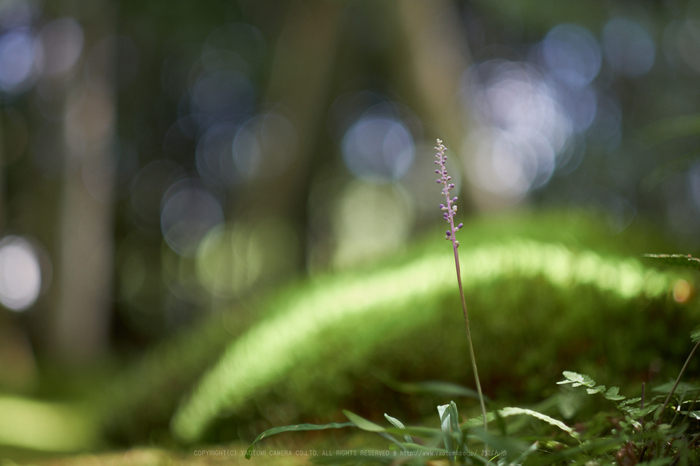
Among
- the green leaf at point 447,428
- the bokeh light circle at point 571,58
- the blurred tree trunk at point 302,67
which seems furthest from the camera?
the bokeh light circle at point 571,58

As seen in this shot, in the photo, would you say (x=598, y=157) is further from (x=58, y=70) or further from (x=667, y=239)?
(x=58, y=70)

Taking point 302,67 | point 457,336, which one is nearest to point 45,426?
point 457,336

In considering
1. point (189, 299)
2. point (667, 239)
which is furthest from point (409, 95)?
point (189, 299)

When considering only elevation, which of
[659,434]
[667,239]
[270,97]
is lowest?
[659,434]

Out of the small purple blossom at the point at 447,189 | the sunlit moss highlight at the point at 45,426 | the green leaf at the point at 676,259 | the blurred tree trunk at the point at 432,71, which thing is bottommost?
the sunlit moss highlight at the point at 45,426

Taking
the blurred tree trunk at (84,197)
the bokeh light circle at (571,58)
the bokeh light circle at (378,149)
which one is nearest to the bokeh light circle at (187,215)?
the bokeh light circle at (378,149)

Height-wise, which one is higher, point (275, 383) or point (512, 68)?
point (512, 68)

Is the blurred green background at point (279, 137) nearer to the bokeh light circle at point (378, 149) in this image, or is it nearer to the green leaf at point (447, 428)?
the bokeh light circle at point (378, 149)

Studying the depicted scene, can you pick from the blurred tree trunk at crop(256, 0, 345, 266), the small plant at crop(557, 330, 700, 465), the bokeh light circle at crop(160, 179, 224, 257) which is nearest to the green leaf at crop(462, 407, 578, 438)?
the small plant at crop(557, 330, 700, 465)

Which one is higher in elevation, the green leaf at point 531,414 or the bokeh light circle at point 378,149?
the bokeh light circle at point 378,149
